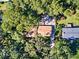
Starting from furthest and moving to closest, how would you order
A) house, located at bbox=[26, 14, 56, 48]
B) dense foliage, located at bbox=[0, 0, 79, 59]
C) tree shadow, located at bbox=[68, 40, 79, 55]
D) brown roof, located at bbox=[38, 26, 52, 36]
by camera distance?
brown roof, located at bbox=[38, 26, 52, 36], house, located at bbox=[26, 14, 56, 48], tree shadow, located at bbox=[68, 40, 79, 55], dense foliage, located at bbox=[0, 0, 79, 59]

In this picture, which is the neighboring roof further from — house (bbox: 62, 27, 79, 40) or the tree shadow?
the tree shadow

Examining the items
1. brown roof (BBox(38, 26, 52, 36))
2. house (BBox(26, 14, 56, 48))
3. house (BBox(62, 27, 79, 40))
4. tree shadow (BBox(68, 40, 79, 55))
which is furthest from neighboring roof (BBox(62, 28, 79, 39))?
brown roof (BBox(38, 26, 52, 36))

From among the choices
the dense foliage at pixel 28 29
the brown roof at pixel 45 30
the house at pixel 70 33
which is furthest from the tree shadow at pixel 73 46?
the brown roof at pixel 45 30

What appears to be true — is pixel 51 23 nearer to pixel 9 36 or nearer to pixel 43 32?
pixel 43 32

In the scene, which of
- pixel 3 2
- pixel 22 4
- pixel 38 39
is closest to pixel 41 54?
pixel 38 39

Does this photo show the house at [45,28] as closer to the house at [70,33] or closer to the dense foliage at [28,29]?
the dense foliage at [28,29]

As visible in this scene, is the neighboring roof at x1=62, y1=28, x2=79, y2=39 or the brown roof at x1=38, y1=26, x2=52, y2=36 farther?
the brown roof at x1=38, y1=26, x2=52, y2=36

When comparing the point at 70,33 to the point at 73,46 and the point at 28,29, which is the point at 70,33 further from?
the point at 28,29

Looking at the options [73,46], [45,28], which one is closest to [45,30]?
[45,28]
